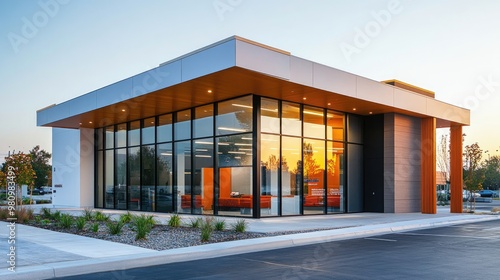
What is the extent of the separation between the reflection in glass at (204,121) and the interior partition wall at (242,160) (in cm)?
5

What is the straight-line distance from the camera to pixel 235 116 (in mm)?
23422

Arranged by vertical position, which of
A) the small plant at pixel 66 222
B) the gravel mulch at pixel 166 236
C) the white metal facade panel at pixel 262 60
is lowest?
the gravel mulch at pixel 166 236

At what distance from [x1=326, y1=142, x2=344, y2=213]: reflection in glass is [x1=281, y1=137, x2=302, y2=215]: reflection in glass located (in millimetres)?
2502

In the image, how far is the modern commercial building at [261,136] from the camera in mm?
20312

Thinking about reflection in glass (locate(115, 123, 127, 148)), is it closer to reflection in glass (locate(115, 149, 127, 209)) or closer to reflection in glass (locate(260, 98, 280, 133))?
reflection in glass (locate(115, 149, 127, 209))

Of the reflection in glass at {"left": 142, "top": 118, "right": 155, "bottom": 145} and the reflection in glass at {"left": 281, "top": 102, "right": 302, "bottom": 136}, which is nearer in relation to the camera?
the reflection in glass at {"left": 281, "top": 102, "right": 302, "bottom": 136}

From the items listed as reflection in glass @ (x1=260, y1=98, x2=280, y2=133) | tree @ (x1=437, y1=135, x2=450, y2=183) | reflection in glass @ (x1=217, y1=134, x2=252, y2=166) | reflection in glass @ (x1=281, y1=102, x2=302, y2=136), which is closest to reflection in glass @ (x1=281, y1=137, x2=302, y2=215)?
reflection in glass @ (x1=281, y1=102, x2=302, y2=136)

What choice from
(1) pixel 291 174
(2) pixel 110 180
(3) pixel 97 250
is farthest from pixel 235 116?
(2) pixel 110 180

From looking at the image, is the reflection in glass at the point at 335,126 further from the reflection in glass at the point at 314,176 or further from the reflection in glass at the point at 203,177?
the reflection in glass at the point at 203,177

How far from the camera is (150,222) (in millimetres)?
16938

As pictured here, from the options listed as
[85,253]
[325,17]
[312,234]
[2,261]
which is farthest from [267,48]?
[2,261]

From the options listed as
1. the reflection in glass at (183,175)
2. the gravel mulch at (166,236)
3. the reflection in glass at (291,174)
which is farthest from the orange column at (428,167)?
the gravel mulch at (166,236)

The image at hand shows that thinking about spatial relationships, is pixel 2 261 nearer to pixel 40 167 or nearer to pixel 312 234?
pixel 312 234

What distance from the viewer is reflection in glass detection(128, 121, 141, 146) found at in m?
30.0
